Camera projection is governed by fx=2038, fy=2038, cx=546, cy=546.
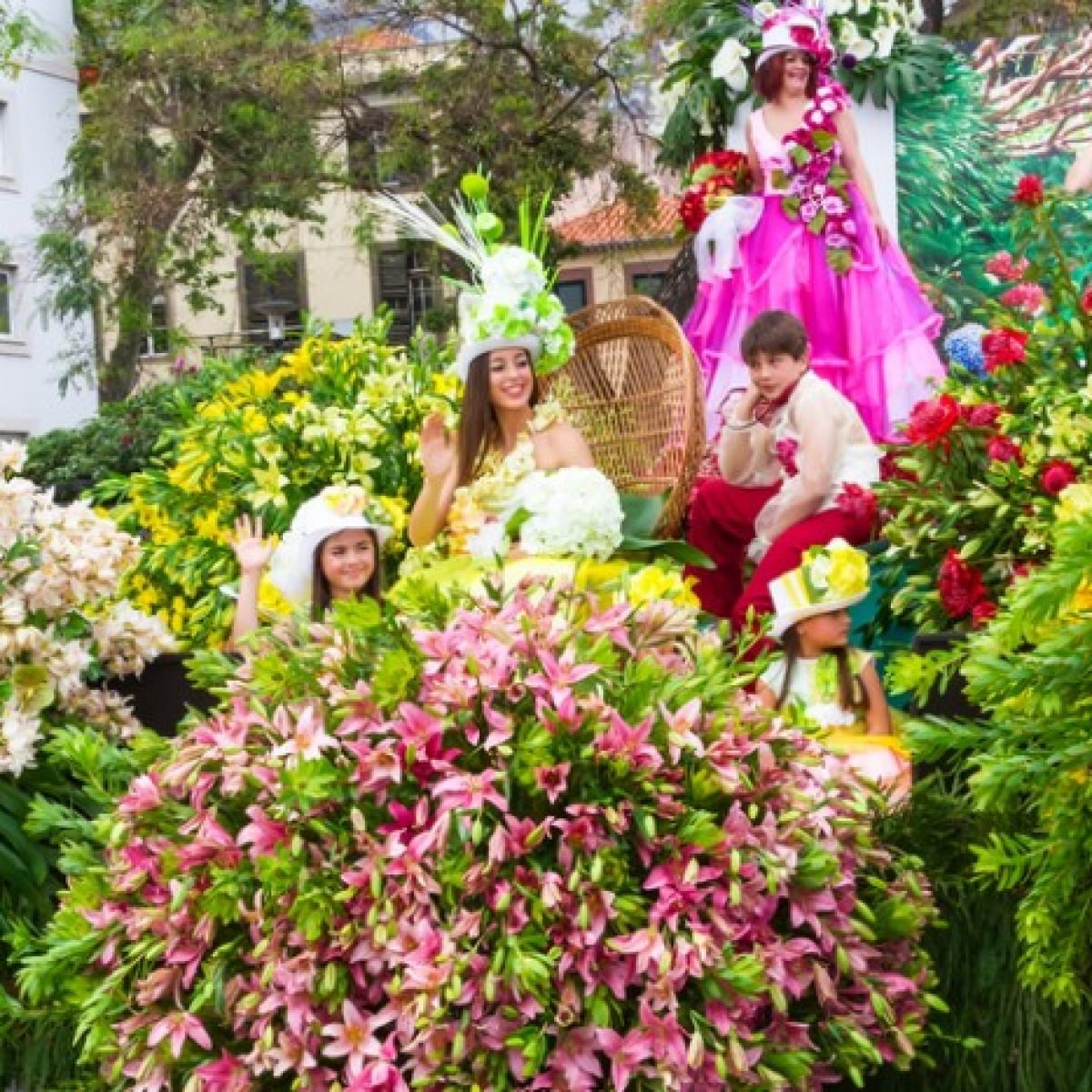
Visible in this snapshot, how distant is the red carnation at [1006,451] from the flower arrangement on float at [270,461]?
78.8 inches

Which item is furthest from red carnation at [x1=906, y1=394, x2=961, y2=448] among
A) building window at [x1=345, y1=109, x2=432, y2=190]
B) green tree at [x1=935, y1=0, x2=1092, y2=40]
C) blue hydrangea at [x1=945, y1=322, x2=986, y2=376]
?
building window at [x1=345, y1=109, x2=432, y2=190]

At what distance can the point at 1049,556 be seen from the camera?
447 cm

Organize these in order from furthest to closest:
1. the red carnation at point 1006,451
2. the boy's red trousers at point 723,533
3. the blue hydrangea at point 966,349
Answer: the blue hydrangea at point 966,349 < the boy's red trousers at point 723,533 < the red carnation at point 1006,451

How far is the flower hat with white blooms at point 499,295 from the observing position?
5988 millimetres

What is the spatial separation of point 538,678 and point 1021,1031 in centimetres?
98

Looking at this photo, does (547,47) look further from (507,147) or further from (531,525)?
(531,525)

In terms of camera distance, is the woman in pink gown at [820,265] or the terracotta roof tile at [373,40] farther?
the terracotta roof tile at [373,40]

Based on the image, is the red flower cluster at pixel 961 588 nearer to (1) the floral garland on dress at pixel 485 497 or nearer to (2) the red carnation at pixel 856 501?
(2) the red carnation at pixel 856 501

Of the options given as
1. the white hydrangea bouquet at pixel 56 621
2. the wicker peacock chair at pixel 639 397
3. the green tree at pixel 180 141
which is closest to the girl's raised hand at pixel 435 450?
the wicker peacock chair at pixel 639 397

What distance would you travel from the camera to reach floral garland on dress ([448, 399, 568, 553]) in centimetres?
577

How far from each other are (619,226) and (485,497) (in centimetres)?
1581

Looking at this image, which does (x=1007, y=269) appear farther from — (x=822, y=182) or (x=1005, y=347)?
(x=822, y=182)

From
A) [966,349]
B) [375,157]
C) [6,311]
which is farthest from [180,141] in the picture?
[966,349]

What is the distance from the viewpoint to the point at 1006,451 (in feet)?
14.9
